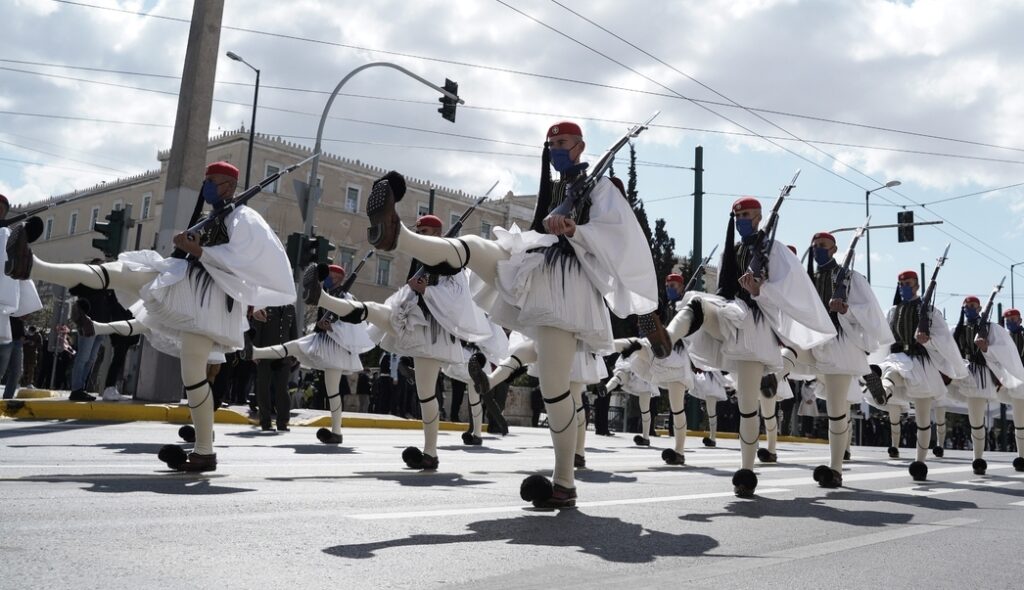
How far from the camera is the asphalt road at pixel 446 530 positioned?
316cm

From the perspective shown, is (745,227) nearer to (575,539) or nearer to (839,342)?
(839,342)

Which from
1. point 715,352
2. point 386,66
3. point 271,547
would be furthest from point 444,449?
point 386,66

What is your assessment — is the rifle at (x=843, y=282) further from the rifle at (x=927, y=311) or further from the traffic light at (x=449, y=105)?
the traffic light at (x=449, y=105)

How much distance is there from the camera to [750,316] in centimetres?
712

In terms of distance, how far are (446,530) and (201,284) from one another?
10.1 ft

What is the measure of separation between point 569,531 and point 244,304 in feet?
10.9

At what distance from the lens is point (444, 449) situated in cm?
1132

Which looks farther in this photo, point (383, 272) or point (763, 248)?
point (383, 272)

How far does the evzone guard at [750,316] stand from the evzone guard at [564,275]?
4.91ft

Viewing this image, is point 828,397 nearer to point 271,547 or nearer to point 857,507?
point 857,507

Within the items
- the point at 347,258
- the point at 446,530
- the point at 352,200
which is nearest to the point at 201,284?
the point at 446,530

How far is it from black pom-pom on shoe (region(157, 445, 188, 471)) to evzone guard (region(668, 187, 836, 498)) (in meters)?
3.68

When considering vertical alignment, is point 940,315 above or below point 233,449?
above

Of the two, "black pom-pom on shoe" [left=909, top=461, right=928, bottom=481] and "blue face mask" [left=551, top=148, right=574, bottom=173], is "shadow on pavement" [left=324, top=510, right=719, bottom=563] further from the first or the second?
"black pom-pom on shoe" [left=909, top=461, right=928, bottom=481]
